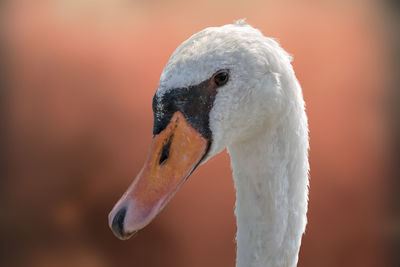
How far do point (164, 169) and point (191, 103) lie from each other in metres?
0.10

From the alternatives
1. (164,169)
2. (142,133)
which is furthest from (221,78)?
(142,133)

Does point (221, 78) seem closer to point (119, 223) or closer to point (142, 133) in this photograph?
point (119, 223)

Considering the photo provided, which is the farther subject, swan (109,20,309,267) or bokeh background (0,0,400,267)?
bokeh background (0,0,400,267)

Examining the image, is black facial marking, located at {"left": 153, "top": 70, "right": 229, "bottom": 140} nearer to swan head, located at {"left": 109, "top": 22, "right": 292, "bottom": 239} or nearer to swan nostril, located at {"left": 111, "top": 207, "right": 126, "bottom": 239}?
swan head, located at {"left": 109, "top": 22, "right": 292, "bottom": 239}

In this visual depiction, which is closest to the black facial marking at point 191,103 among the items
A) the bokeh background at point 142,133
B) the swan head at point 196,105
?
the swan head at point 196,105

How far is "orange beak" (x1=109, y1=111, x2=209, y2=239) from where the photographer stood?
590 millimetres

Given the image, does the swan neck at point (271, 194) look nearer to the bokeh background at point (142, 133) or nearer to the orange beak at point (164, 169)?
the orange beak at point (164, 169)

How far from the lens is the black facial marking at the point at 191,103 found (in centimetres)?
58

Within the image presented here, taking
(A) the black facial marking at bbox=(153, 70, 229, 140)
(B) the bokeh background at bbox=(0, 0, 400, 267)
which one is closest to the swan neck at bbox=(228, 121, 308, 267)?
(A) the black facial marking at bbox=(153, 70, 229, 140)

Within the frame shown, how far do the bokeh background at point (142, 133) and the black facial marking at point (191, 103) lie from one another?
57 cm

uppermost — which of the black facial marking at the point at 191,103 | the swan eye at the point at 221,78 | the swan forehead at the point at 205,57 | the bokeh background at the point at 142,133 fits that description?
the swan forehead at the point at 205,57

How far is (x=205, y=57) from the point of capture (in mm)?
588

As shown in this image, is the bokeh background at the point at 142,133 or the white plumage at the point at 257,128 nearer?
the white plumage at the point at 257,128

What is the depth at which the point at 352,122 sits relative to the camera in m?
1.23
